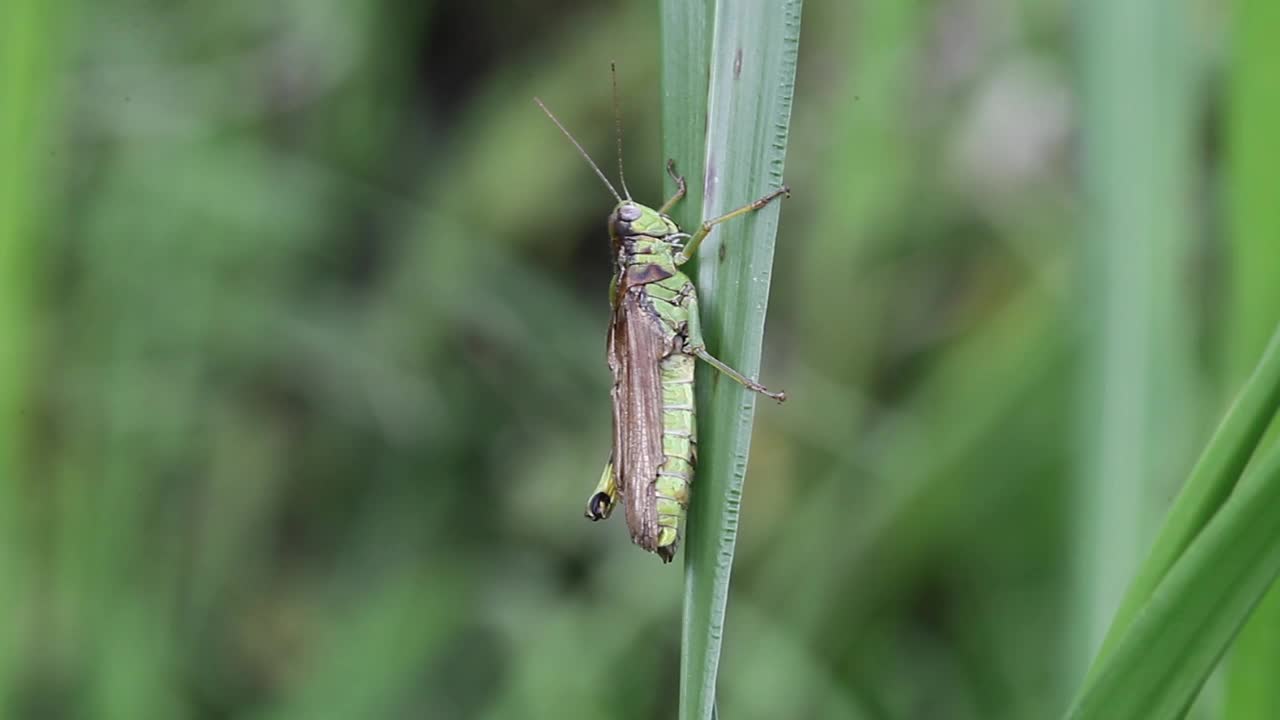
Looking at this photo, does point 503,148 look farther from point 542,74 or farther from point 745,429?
point 745,429

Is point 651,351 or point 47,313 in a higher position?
point 651,351

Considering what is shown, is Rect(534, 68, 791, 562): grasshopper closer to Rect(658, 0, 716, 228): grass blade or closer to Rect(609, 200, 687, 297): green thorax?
Rect(609, 200, 687, 297): green thorax

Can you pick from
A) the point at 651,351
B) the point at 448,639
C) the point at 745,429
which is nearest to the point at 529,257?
the point at 448,639

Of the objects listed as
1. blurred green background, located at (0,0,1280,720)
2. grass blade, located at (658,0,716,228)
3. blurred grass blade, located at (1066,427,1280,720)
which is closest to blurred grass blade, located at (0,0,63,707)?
blurred green background, located at (0,0,1280,720)

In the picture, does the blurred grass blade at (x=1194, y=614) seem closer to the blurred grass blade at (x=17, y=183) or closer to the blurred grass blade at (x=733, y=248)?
the blurred grass blade at (x=733, y=248)

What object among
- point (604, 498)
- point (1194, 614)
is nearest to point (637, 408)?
point (604, 498)

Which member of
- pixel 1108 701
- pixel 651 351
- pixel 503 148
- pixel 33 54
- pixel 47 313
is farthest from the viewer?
pixel 503 148
